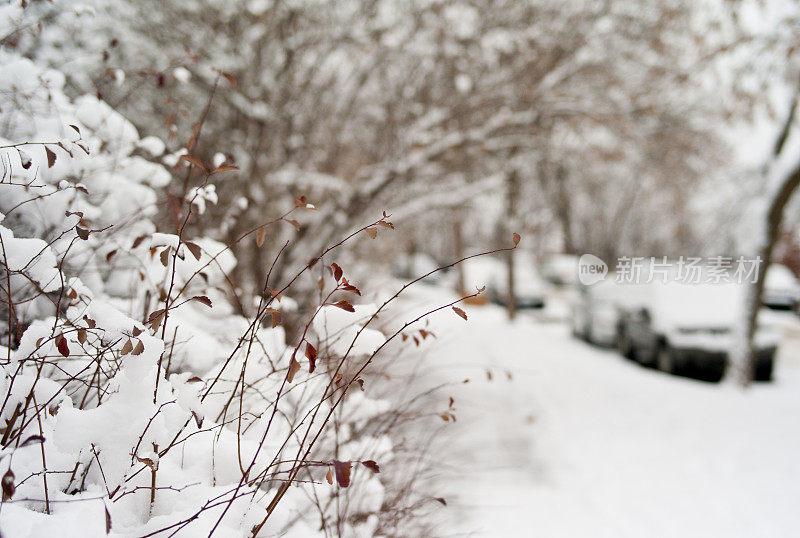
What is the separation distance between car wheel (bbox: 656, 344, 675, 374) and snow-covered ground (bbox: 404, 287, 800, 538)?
0.97 feet

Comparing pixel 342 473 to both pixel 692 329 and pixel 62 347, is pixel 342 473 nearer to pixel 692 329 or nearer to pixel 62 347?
pixel 62 347

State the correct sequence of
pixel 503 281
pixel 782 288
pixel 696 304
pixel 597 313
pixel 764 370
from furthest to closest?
pixel 503 281 → pixel 782 288 → pixel 597 313 → pixel 696 304 → pixel 764 370

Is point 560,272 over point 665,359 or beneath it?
over

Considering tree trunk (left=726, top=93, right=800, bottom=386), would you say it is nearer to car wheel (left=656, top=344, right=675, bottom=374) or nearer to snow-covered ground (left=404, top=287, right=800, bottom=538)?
snow-covered ground (left=404, top=287, right=800, bottom=538)

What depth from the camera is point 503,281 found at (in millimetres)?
22094

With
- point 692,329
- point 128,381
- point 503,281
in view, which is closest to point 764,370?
point 692,329

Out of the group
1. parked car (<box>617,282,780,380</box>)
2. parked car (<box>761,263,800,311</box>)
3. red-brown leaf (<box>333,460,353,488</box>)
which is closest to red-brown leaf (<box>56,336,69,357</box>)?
red-brown leaf (<box>333,460,353,488</box>)

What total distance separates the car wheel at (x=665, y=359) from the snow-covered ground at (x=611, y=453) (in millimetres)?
295

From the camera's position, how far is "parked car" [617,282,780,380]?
8.18m

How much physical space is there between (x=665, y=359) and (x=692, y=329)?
2.16ft

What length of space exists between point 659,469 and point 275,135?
21.5ft

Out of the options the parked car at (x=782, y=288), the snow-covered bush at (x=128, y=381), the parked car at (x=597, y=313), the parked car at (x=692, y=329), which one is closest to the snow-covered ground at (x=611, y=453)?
→ the parked car at (x=692, y=329)

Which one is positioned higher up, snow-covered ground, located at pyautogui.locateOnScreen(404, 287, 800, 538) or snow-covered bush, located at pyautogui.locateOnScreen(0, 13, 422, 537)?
snow-covered bush, located at pyautogui.locateOnScreen(0, 13, 422, 537)

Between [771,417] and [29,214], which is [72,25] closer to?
[29,214]
